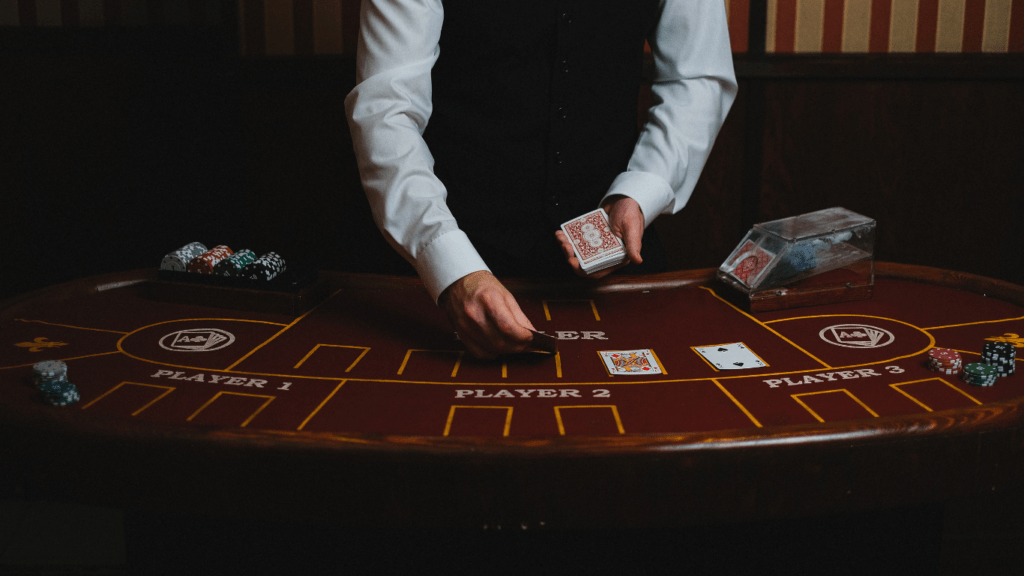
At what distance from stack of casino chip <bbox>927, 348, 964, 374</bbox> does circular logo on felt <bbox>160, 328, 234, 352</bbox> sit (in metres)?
1.17

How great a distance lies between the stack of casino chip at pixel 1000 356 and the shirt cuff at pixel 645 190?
2.31ft

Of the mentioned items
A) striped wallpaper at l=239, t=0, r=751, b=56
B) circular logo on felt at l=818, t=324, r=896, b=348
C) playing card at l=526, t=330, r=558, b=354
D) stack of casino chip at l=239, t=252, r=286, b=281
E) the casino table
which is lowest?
the casino table

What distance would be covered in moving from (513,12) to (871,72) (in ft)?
6.71

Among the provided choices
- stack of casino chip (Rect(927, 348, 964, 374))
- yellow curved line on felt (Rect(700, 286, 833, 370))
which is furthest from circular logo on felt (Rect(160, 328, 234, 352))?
stack of casino chip (Rect(927, 348, 964, 374))

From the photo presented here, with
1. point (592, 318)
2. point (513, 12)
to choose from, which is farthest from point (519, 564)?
point (513, 12)

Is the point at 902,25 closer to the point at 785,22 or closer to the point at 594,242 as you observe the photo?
the point at 785,22

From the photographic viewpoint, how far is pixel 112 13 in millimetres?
3064

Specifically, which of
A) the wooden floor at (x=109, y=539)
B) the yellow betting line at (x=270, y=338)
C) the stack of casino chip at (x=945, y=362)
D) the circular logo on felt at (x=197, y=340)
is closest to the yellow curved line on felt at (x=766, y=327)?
the stack of casino chip at (x=945, y=362)

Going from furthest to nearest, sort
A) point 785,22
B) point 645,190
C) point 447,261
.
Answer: point 785,22
point 645,190
point 447,261

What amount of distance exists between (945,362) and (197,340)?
49.1 inches

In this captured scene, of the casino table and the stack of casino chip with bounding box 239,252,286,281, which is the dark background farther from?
the casino table

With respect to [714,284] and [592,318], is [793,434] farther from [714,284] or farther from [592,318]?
[714,284]

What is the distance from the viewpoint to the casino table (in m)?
0.94

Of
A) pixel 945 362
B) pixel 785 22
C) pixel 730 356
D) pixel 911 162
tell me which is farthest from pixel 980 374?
pixel 785 22
